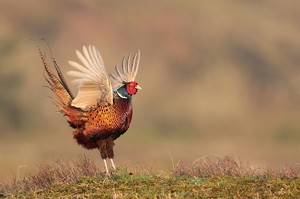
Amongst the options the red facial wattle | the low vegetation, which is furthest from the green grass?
the red facial wattle

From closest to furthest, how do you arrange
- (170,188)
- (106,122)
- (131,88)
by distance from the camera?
1. (170,188)
2. (106,122)
3. (131,88)

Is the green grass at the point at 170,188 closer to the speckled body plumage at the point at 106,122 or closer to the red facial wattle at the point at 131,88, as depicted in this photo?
the speckled body plumage at the point at 106,122

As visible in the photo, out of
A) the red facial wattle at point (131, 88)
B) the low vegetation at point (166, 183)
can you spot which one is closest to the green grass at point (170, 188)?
the low vegetation at point (166, 183)

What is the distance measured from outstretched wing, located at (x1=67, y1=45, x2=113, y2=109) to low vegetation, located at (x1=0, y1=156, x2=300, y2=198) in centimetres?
159

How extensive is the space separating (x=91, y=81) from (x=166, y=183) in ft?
10.4

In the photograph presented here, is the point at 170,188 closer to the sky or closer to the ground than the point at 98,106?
closer to the ground

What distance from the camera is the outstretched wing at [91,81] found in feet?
47.7

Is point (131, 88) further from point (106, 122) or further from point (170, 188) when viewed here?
point (170, 188)

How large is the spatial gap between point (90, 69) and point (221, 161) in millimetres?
3631

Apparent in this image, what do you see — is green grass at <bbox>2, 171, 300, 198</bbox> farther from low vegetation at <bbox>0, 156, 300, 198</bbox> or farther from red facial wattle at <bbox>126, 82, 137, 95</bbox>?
red facial wattle at <bbox>126, 82, 137, 95</bbox>

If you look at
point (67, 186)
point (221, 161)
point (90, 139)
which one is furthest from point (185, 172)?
point (67, 186)

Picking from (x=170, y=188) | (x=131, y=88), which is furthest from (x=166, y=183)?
(x=131, y=88)

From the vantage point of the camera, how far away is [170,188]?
11898mm

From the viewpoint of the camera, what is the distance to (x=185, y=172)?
48.9 feet
